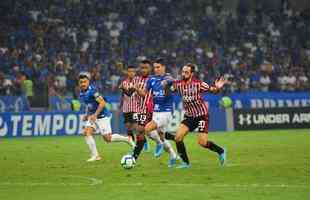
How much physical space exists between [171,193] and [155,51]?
90.4ft

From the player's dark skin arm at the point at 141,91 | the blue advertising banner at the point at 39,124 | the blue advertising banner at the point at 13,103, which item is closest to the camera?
the player's dark skin arm at the point at 141,91

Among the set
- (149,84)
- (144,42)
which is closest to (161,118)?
(149,84)

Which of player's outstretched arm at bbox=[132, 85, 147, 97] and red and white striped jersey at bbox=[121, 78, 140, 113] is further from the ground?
player's outstretched arm at bbox=[132, 85, 147, 97]

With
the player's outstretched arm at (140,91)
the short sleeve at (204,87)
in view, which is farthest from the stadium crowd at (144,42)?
the short sleeve at (204,87)

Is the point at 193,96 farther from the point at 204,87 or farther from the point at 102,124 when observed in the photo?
the point at 102,124

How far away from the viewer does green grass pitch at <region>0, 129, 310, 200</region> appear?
12.8m

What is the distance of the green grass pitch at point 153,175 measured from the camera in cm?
1283

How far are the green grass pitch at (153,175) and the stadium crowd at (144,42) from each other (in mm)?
10576

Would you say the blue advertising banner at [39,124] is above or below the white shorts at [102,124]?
below

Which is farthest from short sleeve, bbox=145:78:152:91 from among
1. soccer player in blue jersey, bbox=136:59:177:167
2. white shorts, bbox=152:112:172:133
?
white shorts, bbox=152:112:172:133

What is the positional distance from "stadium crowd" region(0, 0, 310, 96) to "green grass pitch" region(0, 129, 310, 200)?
10576mm

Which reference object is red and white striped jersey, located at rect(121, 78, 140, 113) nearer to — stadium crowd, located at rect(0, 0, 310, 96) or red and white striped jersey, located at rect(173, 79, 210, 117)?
red and white striped jersey, located at rect(173, 79, 210, 117)

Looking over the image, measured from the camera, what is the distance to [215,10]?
46.1 metres

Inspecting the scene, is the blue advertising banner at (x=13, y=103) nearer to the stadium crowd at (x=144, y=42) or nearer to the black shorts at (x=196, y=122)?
the stadium crowd at (x=144, y=42)
